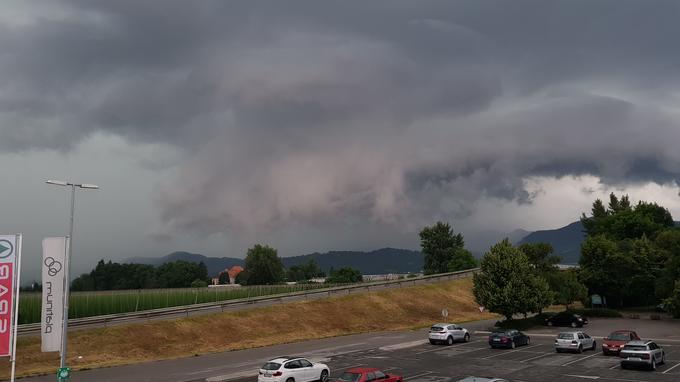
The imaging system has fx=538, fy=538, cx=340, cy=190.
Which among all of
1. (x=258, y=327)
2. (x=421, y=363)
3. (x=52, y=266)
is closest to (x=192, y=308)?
(x=258, y=327)

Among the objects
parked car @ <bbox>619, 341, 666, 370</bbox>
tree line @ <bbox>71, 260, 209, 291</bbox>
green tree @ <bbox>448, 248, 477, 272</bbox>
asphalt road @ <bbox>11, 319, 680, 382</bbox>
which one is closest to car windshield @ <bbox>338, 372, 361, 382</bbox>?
asphalt road @ <bbox>11, 319, 680, 382</bbox>

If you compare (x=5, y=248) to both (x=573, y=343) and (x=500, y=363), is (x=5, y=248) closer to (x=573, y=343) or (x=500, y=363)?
(x=500, y=363)

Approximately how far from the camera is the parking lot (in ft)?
101

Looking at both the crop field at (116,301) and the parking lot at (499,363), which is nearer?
the parking lot at (499,363)

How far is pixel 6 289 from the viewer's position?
23.4m

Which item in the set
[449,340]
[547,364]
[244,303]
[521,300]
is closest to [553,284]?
[521,300]

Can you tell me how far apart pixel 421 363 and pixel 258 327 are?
70.6 feet

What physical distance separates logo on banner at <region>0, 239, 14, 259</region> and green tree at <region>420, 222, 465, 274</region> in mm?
124692

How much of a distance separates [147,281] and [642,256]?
143708 millimetres

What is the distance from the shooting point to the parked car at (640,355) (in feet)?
104

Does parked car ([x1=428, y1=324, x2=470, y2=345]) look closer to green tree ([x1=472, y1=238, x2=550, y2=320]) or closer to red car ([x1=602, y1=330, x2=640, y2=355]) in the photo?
green tree ([x1=472, y1=238, x2=550, y2=320])

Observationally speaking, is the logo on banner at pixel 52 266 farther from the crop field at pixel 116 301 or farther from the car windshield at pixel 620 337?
the car windshield at pixel 620 337

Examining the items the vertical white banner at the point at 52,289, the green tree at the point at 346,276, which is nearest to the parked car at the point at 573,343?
the vertical white banner at the point at 52,289

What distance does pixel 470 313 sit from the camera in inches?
2813
